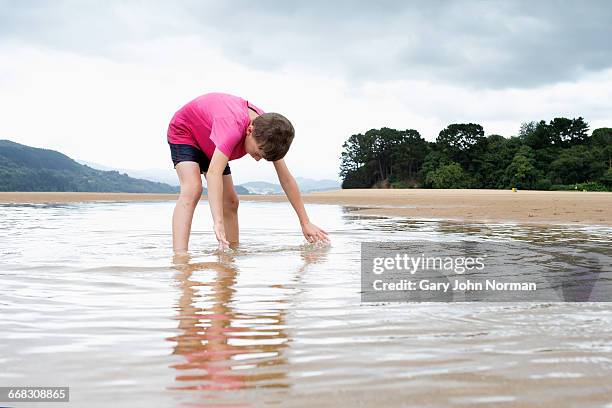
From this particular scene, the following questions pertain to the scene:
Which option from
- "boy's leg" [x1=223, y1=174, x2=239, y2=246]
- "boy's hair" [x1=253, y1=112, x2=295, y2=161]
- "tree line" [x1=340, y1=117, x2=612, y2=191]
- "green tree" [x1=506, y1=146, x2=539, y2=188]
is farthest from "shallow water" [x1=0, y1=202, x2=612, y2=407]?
"green tree" [x1=506, y1=146, x2=539, y2=188]

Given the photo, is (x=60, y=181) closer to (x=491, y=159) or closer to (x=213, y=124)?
(x=491, y=159)

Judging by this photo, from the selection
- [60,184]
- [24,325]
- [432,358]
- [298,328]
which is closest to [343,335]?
[298,328]

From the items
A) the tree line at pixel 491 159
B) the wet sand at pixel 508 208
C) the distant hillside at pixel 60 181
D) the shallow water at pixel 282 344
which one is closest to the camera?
the shallow water at pixel 282 344

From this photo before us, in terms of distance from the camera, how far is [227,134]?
4387mm

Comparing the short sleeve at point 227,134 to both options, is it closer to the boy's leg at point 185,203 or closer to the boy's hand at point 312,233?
the boy's leg at point 185,203

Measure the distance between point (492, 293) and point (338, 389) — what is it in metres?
1.84

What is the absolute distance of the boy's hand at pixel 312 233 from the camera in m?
5.52

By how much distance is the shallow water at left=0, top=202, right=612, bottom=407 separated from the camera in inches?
60.9

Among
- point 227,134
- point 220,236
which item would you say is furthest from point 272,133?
point 220,236

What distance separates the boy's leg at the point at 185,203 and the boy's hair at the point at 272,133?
110 centimetres

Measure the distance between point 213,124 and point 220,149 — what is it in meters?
0.28

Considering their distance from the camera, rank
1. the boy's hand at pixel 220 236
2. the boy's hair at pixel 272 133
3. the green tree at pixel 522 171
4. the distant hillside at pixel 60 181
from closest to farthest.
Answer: the boy's hair at pixel 272 133, the boy's hand at pixel 220 236, the green tree at pixel 522 171, the distant hillside at pixel 60 181

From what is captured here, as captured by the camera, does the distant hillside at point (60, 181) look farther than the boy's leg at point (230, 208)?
Yes

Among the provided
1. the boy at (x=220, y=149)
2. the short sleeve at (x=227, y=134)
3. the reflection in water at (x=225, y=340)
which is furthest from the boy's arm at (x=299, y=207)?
the reflection in water at (x=225, y=340)
